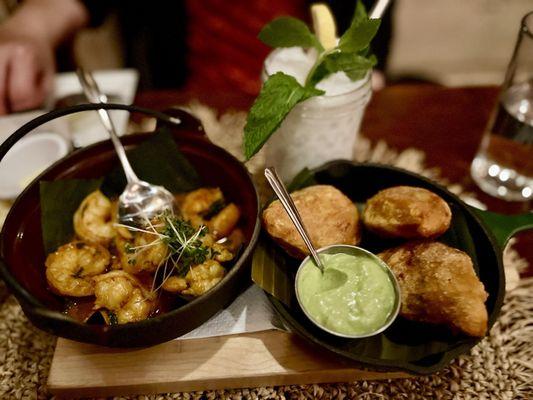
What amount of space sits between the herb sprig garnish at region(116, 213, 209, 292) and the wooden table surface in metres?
0.83

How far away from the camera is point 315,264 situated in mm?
1141

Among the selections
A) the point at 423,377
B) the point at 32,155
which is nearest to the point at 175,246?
the point at 423,377

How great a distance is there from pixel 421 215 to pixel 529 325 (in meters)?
0.47

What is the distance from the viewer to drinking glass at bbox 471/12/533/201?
4.93 ft

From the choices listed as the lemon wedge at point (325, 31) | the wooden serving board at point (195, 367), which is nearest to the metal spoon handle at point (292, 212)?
the wooden serving board at point (195, 367)

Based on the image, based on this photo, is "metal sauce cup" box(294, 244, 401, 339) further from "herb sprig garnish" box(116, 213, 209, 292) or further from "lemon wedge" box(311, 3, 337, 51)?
"lemon wedge" box(311, 3, 337, 51)

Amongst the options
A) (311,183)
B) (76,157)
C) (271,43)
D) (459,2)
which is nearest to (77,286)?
(76,157)

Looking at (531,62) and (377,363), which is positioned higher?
(531,62)

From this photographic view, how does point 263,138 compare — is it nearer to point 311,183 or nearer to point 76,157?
point 311,183

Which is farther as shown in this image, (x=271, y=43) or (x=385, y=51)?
(x=385, y=51)

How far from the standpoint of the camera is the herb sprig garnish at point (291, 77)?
3.97ft

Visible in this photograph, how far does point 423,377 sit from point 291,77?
0.86 m

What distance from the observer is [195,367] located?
111 cm

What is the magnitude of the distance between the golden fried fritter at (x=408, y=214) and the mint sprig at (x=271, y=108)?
35 cm
